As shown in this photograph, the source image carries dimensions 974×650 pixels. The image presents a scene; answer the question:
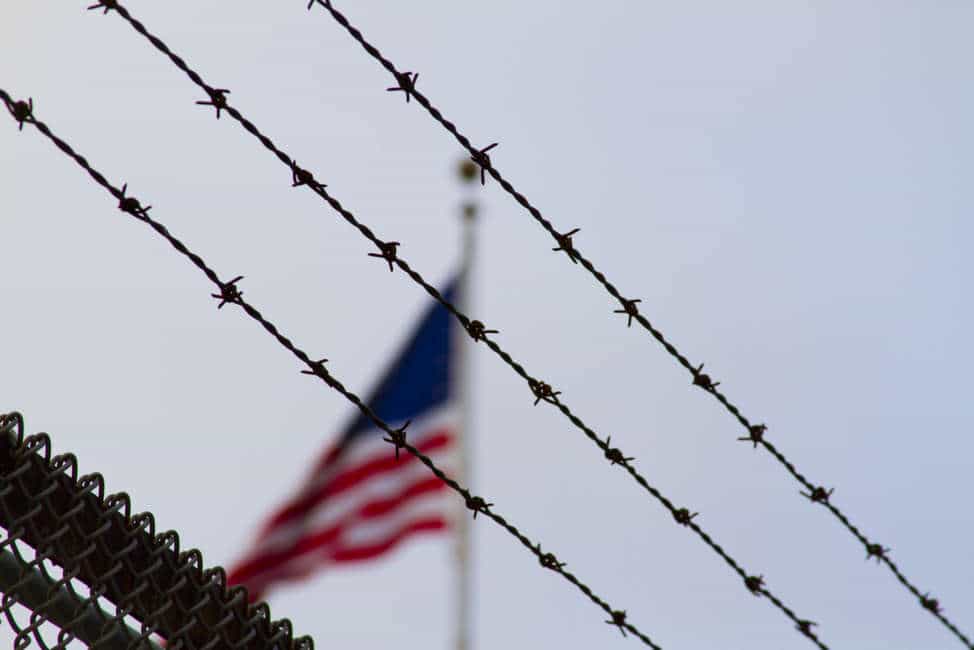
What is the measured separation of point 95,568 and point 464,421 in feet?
32.9

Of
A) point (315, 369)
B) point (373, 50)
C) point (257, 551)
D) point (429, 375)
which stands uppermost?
point (429, 375)

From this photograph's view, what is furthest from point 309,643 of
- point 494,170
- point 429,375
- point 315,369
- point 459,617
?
point 429,375

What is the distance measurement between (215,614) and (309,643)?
11.5 inches

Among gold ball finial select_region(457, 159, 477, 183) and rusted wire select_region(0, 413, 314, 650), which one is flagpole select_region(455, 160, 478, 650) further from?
rusted wire select_region(0, 413, 314, 650)

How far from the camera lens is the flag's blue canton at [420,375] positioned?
13562 mm

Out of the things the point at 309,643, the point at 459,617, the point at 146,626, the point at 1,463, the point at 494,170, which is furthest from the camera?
the point at 459,617

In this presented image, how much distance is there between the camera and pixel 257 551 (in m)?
12.4

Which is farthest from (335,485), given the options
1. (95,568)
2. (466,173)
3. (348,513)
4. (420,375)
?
(95,568)

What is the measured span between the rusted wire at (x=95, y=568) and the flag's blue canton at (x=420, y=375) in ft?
32.8

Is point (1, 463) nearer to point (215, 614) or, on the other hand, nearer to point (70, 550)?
point (70, 550)

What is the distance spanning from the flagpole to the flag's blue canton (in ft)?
0.40

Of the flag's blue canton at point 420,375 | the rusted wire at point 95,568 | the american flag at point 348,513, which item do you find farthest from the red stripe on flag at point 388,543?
the rusted wire at point 95,568

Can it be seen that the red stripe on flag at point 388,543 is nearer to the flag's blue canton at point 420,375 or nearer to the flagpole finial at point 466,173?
the flag's blue canton at point 420,375

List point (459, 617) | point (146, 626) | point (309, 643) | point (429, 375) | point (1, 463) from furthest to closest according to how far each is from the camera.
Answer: point (429, 375) → point (459, 617) → point (309, 643) → point (146, 626) → point (1, 463)
